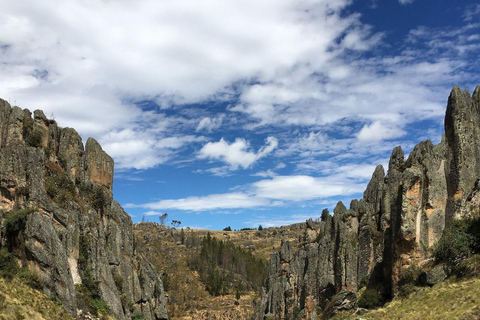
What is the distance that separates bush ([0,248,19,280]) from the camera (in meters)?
31.6

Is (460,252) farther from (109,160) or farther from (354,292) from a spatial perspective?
(109,160)

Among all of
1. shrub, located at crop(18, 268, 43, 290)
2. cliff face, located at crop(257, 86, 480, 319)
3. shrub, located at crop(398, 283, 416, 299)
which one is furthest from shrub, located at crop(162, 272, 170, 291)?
shrub, located at crop(398, 283, 416, 299)

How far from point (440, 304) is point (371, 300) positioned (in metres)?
9.72

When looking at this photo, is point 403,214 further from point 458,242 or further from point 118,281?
point 118,281

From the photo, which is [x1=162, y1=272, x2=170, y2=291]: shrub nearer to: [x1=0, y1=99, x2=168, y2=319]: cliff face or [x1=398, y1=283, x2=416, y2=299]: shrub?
[x1=0, y1=99, x2=168, y2=319]: cliff face

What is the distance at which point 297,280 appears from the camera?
208 feet

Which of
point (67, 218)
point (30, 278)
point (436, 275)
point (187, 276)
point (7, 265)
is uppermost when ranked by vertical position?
point (67, 218)

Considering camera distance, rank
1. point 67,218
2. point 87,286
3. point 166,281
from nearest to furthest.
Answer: point 87,286, point 67,218, point 166,281

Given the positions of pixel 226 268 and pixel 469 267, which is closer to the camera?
pixel 469 267

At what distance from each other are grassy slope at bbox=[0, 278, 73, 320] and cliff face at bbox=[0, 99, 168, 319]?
1.78 m

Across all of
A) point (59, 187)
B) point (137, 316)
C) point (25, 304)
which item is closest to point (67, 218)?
point (59, 187)

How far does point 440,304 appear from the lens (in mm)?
26625

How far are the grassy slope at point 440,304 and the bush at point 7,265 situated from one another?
86.1 feet

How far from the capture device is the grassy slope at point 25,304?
26984mm
